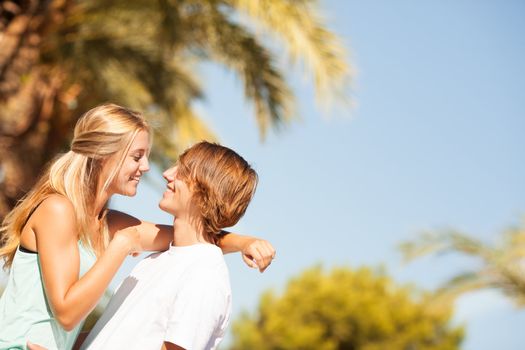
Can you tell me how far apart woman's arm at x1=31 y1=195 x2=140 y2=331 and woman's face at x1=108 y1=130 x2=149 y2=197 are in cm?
22

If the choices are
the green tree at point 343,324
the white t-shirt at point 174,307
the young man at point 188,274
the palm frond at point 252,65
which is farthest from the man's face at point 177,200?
the green tree at point 343,324

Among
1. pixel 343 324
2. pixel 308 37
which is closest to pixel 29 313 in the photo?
pixel 308 37

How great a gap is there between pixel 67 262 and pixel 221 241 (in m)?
0.59

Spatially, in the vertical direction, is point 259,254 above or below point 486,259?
below

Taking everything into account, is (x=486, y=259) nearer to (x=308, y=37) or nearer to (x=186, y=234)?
(x=308, y=37)

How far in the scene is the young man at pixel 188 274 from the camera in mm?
2402

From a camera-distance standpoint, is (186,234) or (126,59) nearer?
(186,234)

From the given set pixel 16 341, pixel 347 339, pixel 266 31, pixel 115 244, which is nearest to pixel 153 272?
pixel 115 244

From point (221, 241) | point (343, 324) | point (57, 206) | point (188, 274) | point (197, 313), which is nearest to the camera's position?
point (197, 313)

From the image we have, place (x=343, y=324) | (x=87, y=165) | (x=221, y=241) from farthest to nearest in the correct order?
(x=343, y=324) → (x=221, y=241) → (x=87, y=165)

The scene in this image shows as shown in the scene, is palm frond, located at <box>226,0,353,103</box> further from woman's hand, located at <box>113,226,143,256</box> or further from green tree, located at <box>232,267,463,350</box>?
green tree, located at <box>232,267,463,350</box>

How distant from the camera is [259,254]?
2.63 meters

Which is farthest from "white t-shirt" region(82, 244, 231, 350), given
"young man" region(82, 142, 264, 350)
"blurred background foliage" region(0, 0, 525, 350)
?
"blurred background foliage" region(0, 0, 525, 350)

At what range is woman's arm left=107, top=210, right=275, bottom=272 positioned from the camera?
8.63 feet
